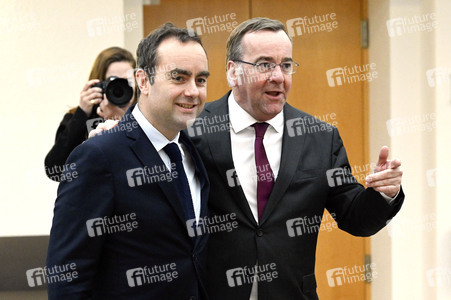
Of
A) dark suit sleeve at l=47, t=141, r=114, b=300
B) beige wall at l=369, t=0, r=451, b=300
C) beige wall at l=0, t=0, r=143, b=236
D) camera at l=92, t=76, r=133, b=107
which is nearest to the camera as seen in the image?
dark suit sleeve at l=47, t=141, r=114, b=300

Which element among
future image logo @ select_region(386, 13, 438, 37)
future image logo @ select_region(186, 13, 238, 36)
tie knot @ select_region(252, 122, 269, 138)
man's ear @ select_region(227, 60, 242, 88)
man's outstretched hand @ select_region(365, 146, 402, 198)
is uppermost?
future image logo @ select_region(186, 13, 238, 36)

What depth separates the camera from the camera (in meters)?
2.54

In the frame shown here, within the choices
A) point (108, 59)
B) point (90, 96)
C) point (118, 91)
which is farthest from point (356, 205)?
point (108, 59)

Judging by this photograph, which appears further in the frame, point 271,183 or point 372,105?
point 372,105

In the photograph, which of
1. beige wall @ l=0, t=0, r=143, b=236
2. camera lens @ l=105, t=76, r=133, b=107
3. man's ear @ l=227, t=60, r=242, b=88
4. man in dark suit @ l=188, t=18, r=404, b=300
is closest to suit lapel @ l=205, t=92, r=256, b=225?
man in dark suit @ l=188, t=18, r=404, b=300

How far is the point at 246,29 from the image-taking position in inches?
88.5

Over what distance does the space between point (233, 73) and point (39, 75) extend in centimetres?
176

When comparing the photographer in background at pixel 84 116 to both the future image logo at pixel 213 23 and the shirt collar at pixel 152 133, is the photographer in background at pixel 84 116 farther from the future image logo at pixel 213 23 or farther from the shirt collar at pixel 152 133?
the future image logo at pixel 213 23

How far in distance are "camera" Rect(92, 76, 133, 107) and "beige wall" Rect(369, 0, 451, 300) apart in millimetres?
1977

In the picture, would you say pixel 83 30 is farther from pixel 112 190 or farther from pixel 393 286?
pixel 393 286

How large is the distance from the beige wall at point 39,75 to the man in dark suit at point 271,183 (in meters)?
1.61

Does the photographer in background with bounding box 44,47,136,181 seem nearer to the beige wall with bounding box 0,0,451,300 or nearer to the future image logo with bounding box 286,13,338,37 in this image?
the beige wall with bounding box 0,0,451,300

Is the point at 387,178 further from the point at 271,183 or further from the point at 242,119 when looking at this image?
the point at 242,119

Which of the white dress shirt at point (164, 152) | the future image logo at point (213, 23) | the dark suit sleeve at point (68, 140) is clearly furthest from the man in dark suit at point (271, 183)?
the future image logo at point (213, 23)
